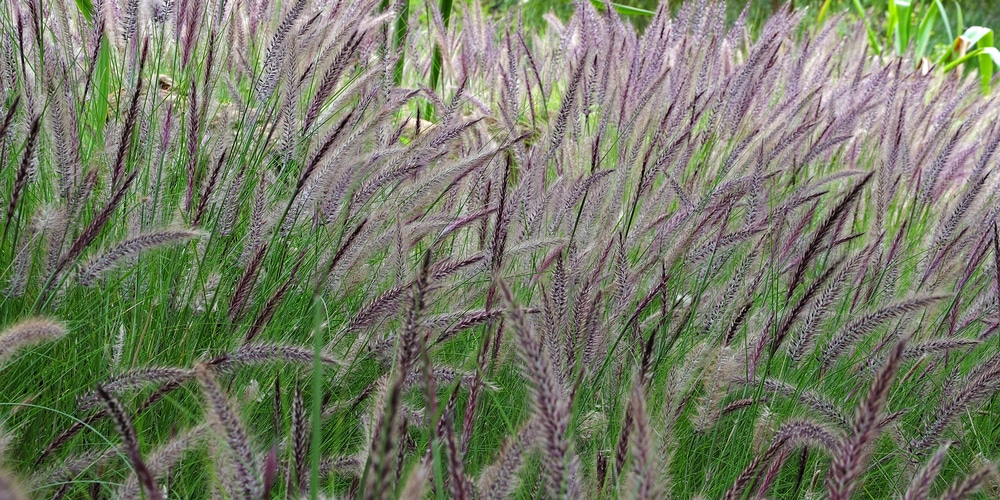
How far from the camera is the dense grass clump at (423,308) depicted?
1.21 meters

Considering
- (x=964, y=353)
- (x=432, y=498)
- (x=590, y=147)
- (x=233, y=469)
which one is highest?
(x=233, y=469)

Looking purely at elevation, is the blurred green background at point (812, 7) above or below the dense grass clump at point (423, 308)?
below

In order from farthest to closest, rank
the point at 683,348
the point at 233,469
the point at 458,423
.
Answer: the point at 683,348, the point at 458,423, the point at 233,469

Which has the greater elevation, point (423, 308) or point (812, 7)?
point (423, 308)

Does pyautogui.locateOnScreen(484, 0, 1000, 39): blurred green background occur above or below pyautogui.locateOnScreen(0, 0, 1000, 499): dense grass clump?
below

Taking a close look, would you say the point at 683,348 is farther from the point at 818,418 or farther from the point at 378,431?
the point at 378,431

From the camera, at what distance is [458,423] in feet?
4.65

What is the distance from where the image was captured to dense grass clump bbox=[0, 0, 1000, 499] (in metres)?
1.21

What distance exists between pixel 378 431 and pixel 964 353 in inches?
60.5

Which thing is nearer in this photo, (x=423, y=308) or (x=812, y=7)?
(x=423, y=308)

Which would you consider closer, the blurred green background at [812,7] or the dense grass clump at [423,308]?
the dense grass clump at [423,308]

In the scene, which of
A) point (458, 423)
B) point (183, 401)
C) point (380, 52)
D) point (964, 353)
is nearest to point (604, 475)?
point (458, 423)

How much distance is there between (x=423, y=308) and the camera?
992 millimetres

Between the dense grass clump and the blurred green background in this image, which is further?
the blurred green background
